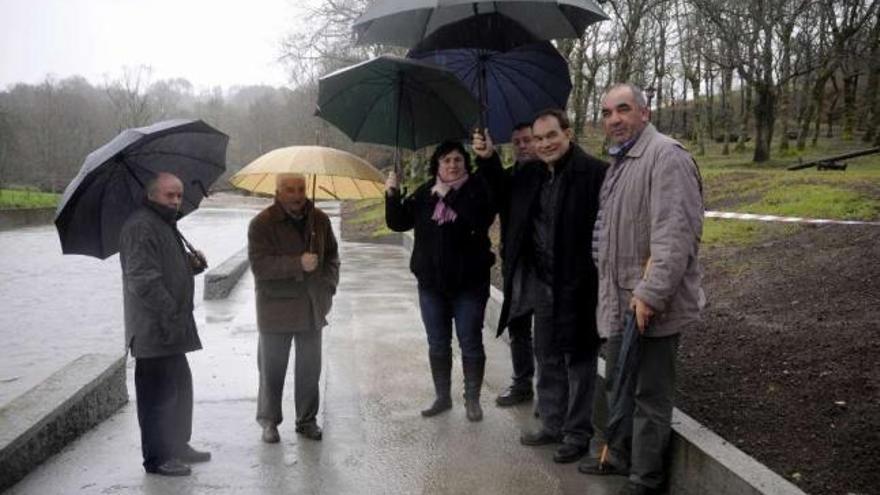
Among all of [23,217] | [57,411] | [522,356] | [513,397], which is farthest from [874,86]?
[23,217]

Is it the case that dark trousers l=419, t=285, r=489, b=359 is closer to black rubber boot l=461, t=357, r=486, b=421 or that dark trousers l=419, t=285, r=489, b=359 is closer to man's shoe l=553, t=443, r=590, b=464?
black rubber boot l=461, t=357, r=486, b=421

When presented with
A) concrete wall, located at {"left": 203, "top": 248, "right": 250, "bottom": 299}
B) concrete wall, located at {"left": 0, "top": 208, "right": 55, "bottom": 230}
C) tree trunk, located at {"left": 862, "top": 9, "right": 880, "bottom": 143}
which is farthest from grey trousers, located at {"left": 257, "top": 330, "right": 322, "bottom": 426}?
tree trunk, located at {"left": 862, "top": 9, "right": 880, "bottom": 143}

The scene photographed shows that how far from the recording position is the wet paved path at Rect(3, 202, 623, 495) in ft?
13.0

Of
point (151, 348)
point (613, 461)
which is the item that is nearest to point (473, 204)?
point (613, 461)

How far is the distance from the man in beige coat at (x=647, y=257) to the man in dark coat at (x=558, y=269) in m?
0.30

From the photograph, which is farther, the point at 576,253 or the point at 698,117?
the point at 698,117

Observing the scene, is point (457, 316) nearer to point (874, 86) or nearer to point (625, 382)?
point (625, 382)

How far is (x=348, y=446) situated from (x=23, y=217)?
33.8 m

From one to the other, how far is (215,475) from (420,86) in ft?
8.69

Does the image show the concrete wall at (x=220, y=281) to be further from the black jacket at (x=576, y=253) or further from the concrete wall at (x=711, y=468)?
the concrete wall at (x=711, y=468)

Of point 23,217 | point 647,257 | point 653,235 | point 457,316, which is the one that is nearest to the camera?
point 653,235

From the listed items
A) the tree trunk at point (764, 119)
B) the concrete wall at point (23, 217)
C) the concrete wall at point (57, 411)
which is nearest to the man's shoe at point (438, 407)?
the concrete wall at point (57, 411)

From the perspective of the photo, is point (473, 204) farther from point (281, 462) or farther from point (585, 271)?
point (281, 462)

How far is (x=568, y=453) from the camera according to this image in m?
4.19
